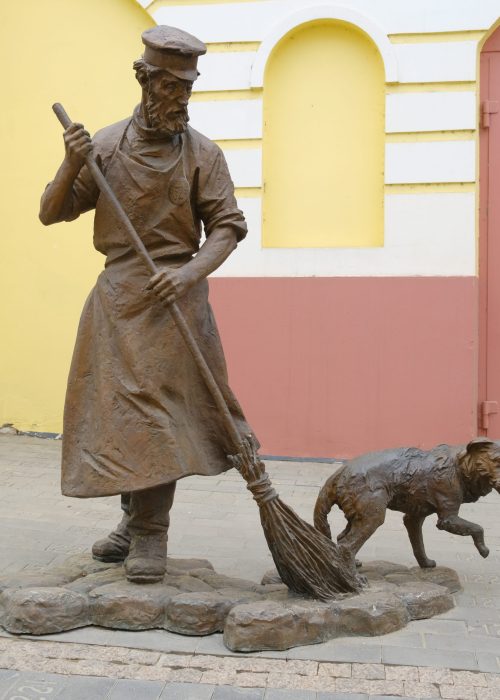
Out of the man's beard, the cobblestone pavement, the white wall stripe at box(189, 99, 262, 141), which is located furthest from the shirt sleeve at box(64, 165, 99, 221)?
the white wall stripe at box(189, 99, 262, 141)

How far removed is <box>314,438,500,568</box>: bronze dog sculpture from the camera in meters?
3.97

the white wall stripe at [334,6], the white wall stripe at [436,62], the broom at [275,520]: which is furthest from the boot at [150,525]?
the white wall stripe at [334,6]

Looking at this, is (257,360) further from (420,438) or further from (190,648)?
(190,648)

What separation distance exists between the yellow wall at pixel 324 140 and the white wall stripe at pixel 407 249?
20 cm

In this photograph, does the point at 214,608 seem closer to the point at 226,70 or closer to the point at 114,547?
the point at 114,547

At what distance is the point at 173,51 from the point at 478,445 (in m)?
2.13

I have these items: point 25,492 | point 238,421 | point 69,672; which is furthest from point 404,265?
point 69,672

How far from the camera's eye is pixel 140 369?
377 cm

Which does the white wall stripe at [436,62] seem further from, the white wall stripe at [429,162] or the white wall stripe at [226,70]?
the white wall stripe at [226,70]

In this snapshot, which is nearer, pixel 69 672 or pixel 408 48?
pixel 69 672

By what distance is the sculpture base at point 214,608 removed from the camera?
135 inches

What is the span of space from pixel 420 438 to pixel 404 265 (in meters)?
1.49

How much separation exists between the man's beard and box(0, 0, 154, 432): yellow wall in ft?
15.7

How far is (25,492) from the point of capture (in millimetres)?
6461
